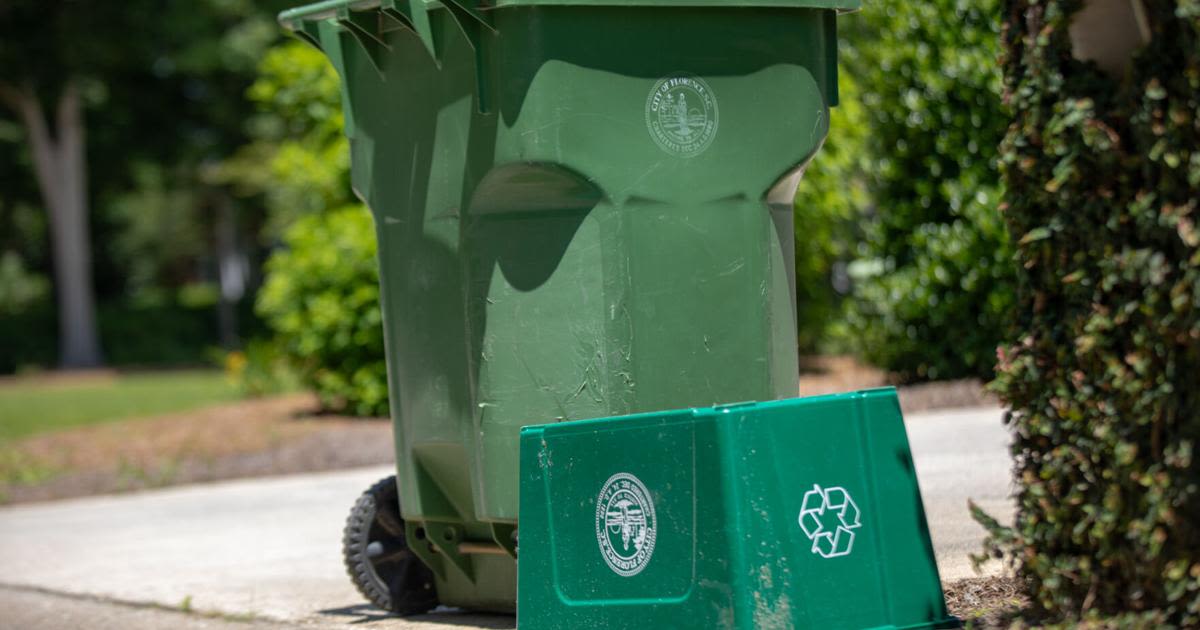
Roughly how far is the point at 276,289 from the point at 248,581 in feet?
23.0

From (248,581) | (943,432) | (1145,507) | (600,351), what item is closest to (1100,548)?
(1145,507)

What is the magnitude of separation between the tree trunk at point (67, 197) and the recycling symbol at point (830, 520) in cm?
2825

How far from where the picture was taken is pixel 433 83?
5.18 metres

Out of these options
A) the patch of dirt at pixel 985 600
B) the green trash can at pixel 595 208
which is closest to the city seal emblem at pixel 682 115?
the green trash can at pixel 595 208

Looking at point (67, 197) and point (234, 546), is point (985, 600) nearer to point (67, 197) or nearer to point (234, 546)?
point (234, 546)

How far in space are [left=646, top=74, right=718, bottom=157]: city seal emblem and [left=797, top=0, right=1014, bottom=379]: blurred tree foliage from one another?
5.63 metres

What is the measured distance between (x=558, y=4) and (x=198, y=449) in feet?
29.6

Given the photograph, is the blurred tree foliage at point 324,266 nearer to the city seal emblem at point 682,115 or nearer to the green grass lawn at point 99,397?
the green grass lawn at point 99,397

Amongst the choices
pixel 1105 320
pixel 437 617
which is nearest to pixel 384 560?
pixel 437 617

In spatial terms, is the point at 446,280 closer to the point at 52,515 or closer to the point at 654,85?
the point at 654,85

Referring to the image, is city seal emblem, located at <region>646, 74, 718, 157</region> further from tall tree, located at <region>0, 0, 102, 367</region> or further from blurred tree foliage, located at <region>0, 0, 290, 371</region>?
tall tree, located at <region>0, 0, 102, 367</region>

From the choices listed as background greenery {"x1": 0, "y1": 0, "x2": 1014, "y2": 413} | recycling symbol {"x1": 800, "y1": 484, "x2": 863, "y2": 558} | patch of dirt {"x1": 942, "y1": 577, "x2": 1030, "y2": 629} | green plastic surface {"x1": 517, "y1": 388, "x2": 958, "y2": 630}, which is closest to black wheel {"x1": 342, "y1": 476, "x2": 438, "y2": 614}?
green plastic surface {"x1": 517, "y1": 388, "x2": 958, "y2": 630}

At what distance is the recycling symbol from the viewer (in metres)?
4.02

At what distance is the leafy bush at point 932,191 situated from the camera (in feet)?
34.0
